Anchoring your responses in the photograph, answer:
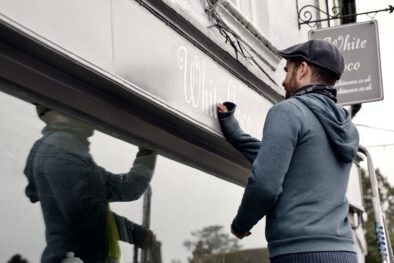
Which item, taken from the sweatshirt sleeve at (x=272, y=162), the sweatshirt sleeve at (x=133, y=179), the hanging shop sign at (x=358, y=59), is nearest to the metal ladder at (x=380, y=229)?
the hanging shop sign at (x=358, y=59)

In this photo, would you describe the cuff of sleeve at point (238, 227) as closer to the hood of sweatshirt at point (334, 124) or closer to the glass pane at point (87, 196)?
the hood of sweatshirt at point (334, 124)

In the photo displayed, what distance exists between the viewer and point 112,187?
3.79 m

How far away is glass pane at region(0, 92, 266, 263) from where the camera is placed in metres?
3.07

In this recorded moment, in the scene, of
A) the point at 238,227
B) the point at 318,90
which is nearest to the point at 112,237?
the point at 238,227

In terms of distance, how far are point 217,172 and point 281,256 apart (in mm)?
2100

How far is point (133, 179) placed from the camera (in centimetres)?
405

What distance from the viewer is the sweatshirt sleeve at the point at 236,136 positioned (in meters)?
4.17

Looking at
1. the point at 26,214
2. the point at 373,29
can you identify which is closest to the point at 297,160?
the point at 26,214

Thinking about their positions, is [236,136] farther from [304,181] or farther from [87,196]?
[304,181]

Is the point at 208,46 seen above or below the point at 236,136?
above

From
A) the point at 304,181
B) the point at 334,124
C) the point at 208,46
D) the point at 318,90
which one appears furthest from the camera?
the point at 208,46

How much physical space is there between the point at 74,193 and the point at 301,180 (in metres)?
1.01

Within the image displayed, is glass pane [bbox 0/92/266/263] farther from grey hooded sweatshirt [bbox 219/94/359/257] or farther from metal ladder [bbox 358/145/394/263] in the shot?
metal ladder [bbox 358/145/394/263]

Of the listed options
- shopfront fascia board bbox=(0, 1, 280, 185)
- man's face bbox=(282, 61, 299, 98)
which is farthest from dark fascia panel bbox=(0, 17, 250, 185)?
man's face bbox=(282, 61, 299, 98)
